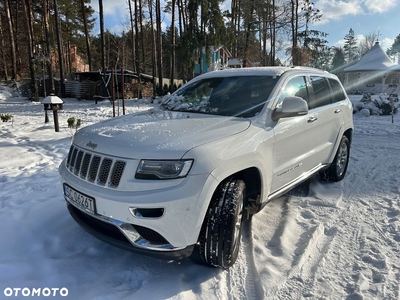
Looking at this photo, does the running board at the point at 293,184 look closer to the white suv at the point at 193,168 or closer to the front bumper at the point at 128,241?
the white suv at the point at 193,168

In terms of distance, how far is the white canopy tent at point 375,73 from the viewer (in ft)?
92.4

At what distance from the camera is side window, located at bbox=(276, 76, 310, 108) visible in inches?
127

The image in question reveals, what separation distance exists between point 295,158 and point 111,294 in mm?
2286

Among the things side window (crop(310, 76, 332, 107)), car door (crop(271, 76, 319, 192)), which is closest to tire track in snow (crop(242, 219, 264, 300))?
car door (crop(271, 76, 319, 192))

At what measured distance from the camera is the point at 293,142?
3.23 meters

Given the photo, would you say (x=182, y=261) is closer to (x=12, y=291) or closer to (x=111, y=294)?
(x=111, y=294)

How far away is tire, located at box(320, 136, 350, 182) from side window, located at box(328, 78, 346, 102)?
650 mm

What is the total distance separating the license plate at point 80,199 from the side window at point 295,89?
6.67 feet

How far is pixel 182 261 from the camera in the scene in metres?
2.69

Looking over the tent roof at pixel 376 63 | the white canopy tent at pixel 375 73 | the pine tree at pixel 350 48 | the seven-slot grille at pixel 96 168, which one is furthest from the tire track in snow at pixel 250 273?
the pine tree at pixel 350 48

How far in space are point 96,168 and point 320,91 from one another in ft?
10.4

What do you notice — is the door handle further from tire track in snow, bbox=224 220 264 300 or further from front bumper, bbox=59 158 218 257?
front bumper, bbox=59 158 218 257

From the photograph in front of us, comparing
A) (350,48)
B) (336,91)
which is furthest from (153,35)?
(350,48)

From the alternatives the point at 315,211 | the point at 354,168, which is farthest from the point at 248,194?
the point at 354,168
